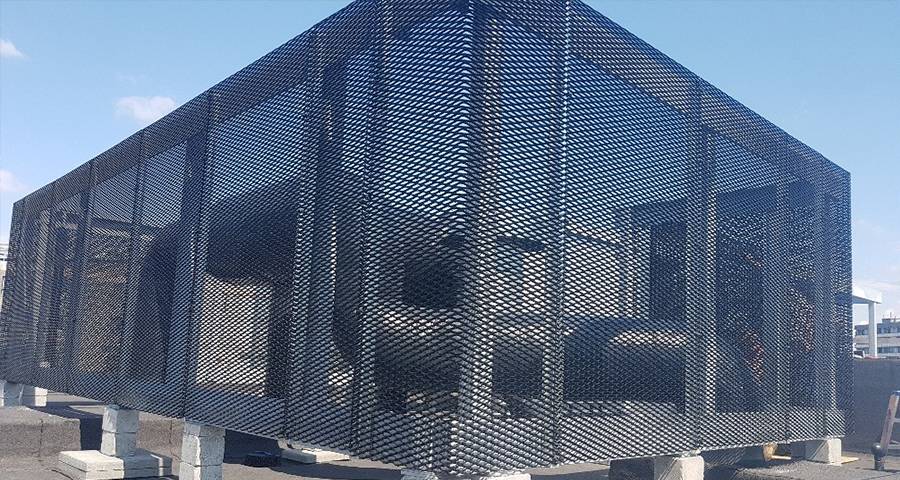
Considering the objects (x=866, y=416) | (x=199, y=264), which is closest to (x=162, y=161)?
(x=199, y=264)

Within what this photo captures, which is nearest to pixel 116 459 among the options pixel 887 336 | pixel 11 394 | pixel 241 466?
pixel 241 466

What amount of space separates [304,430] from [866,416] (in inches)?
591

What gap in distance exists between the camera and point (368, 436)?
20.7 feet

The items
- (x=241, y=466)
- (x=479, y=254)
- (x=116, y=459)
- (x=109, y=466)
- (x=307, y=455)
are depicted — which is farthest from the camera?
(x=307, y=455)

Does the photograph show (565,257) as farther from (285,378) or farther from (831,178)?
(831,178)

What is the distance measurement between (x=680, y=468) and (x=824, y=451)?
4.59m

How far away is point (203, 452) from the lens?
360 inches

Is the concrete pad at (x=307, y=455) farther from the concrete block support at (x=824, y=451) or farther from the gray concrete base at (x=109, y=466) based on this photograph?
the concrete block support at (x=824, y=451)

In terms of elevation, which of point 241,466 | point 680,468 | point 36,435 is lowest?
point 241,466

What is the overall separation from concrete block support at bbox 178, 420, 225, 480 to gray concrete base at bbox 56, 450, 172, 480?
7.50ft

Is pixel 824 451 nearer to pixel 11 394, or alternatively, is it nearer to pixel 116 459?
pixel 116 459

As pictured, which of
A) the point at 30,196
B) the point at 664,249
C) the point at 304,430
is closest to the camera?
the point at 304,430

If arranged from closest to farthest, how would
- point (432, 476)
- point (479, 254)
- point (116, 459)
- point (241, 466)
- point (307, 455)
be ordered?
Result: point (432, 476)
point (479, 254)
point (116, 459)
point (241, 466)
point (307, 455)

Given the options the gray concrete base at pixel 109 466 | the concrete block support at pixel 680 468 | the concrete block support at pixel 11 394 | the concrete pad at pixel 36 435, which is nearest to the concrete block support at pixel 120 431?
the gray concrete base at pixel 109 466
